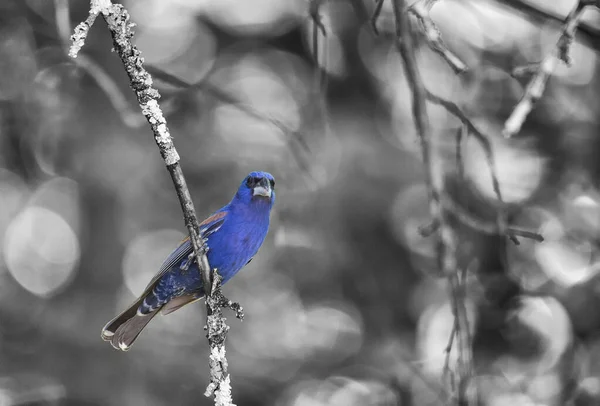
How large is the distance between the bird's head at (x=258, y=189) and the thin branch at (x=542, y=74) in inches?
81.1

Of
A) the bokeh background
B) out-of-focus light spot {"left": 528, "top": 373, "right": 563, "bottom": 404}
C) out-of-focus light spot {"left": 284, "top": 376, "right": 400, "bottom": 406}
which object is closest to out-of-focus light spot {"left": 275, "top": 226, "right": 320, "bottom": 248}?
the bokeh background

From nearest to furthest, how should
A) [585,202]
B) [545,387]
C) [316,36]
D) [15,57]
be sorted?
1. [316,36]
2. [15,57]
3. [585,202]
4. [545,387]

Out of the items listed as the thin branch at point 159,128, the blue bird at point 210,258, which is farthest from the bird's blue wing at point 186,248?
the thin branch at point 159,128

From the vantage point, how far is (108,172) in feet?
31.7

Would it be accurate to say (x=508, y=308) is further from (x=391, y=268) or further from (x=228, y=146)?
(x=228, y=146)

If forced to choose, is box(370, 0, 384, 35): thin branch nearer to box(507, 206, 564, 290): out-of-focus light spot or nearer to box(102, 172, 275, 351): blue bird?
box(102, 172, 275, 351): blue bird

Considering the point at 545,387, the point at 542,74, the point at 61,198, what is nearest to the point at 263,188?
the point at 542,74

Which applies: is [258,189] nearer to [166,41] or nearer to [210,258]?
[210,258]

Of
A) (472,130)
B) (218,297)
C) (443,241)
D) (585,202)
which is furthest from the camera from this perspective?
(585,202)

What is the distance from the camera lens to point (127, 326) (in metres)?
4.14

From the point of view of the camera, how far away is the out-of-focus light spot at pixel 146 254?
414 inches

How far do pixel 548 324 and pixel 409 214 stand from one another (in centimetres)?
246

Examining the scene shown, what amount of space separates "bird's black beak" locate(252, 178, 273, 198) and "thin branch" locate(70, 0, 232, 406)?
1.45 m

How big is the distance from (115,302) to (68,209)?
83.3 inches
